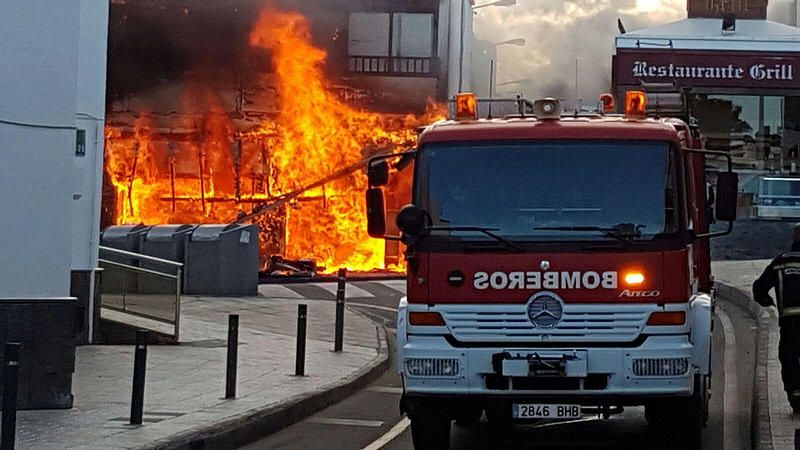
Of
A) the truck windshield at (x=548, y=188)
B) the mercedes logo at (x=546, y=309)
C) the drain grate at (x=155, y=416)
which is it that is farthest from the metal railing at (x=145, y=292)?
the mercedes logo at (x=546, y=309)

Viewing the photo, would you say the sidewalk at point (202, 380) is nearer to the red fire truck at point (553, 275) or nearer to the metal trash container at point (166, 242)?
the red fire truck at point (553, 275)

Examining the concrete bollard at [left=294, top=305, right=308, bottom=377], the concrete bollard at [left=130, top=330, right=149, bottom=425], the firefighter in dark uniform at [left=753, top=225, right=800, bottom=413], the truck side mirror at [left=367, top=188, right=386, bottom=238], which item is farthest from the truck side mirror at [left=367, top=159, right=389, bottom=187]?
the concrete bollard at [left=294, top=305, right=308, bottom=377]

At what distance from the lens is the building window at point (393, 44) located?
34281 mm

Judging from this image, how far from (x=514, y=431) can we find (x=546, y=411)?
2482 mm

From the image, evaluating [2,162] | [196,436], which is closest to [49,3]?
[2,162]

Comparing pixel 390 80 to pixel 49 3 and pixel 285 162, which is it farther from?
pixel 49 3

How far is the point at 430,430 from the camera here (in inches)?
405

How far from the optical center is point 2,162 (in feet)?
37.4

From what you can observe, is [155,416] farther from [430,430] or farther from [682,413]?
[682,413]

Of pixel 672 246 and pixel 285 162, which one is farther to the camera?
pixel 285 162

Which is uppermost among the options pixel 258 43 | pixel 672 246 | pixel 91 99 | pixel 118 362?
pixel 258 43

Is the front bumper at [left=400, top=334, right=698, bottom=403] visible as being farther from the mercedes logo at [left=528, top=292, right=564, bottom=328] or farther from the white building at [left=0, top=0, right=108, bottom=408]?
the white building at [left=0, top=0, right=108, bottom=408]

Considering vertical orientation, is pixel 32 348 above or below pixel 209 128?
below

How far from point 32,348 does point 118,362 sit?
3711mm
